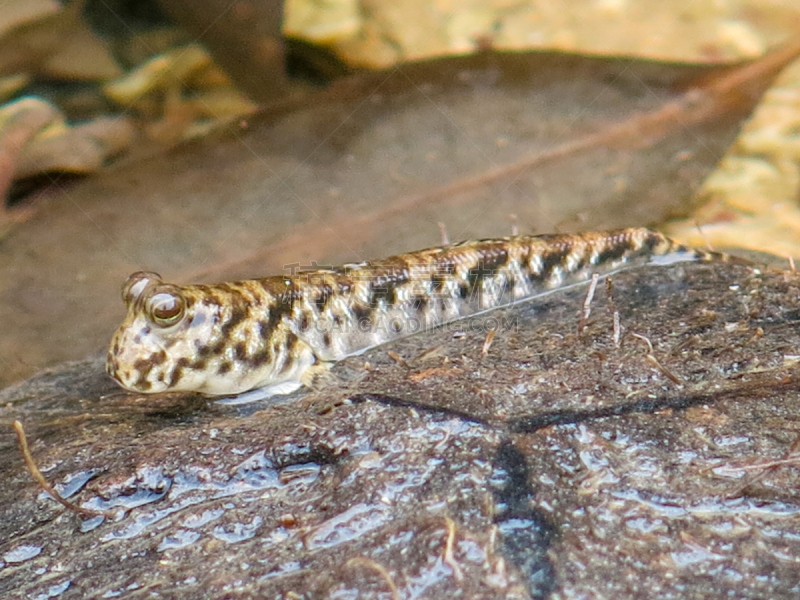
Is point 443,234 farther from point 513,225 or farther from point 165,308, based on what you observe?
point 165,308

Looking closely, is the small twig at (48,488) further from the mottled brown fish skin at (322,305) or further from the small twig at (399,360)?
the small twig at (399,360)

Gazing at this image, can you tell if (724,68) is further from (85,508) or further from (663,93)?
(85,508)

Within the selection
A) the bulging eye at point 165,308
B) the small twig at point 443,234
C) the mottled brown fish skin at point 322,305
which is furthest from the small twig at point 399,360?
the small twig at point 443,234

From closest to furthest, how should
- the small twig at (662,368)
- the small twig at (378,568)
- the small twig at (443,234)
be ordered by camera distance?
the small twig at (378,568) < the small twig at (662,368) < the small twig at (443,234)

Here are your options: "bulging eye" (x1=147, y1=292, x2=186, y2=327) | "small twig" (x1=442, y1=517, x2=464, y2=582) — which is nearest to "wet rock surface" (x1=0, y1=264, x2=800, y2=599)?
"small twig" (x1=442, y1=517, x2=464, y2=582)

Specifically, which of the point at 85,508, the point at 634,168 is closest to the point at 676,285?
the point at 634,168

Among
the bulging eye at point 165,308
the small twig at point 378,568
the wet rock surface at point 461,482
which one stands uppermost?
the bulging eye at point 165,308

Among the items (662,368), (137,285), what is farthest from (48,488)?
(662,368)

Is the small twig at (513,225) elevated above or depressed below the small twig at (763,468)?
→ above
